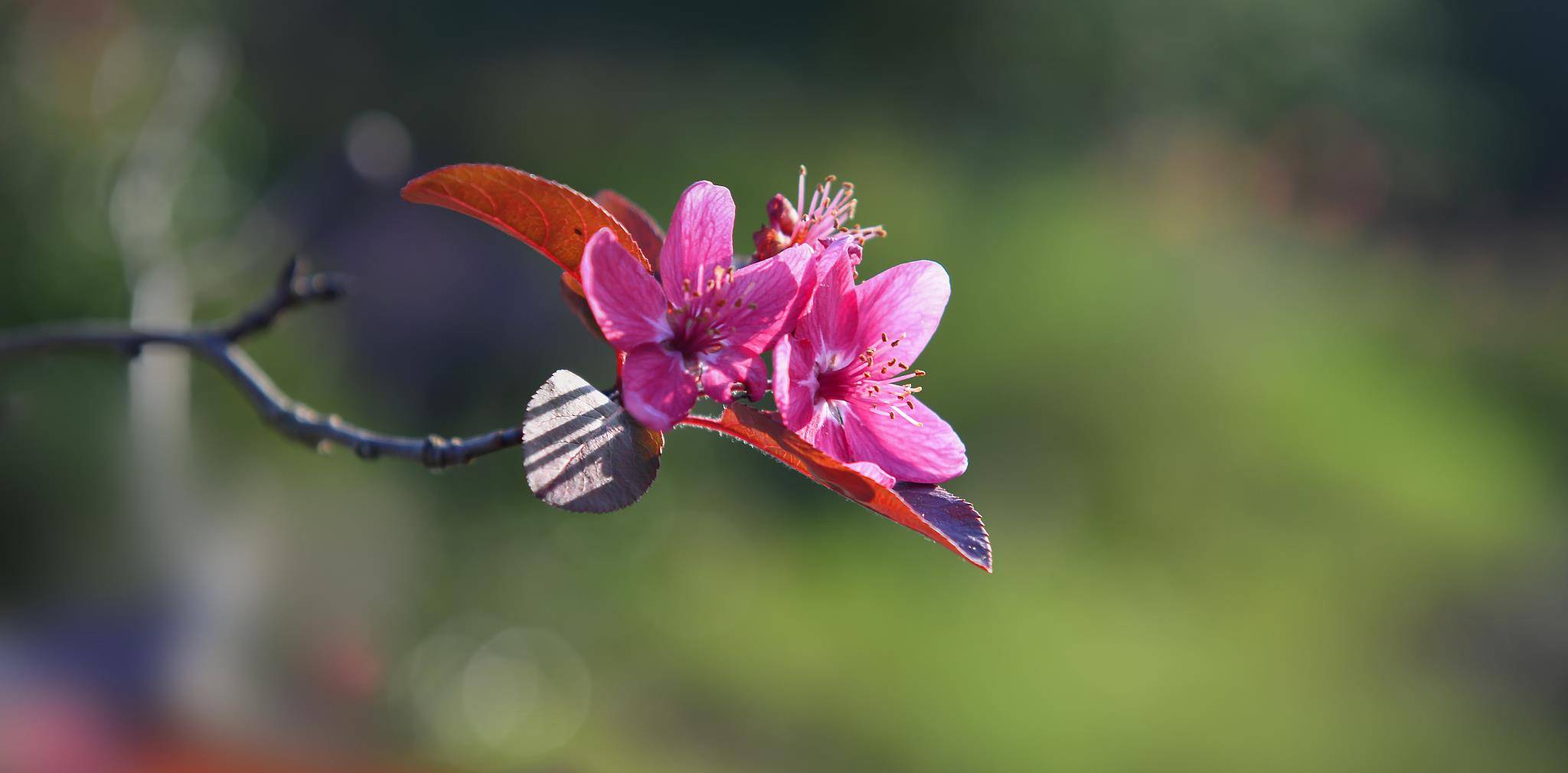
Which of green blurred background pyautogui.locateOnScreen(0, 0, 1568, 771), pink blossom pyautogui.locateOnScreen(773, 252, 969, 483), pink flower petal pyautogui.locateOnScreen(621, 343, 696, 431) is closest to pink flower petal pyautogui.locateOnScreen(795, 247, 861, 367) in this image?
pink blossom pyautogui.locateOnScreen(773, 252, 969, 483)

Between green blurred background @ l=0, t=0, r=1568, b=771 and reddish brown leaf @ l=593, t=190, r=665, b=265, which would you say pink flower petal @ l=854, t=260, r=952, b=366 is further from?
green blurred background @ l=0, t=0, r=1568, b=771

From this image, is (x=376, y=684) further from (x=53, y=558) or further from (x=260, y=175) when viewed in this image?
(x=260, y=175)

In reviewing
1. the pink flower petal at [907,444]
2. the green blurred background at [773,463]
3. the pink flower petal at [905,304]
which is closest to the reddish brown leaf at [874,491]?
the pink flower petal at [907,444]

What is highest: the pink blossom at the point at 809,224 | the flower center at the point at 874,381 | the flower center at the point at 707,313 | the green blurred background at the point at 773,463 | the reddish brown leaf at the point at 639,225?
the pink blossom at the point at 809,224

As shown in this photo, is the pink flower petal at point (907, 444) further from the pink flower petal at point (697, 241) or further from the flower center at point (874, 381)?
the pink flower petal at point (697, 241)

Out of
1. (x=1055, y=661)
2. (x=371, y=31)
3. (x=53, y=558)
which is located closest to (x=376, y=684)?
(x=53, y=558)

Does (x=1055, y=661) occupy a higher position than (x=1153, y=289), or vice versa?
(x=1153, y=289)
